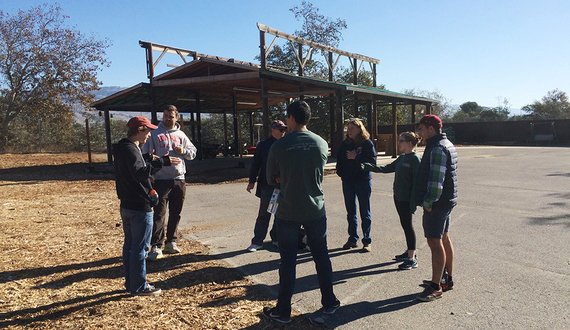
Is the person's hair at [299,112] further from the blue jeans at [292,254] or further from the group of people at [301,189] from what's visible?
the blue jeans at [292,254]

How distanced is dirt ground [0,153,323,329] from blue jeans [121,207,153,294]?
161 mm

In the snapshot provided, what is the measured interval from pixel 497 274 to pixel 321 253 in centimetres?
219

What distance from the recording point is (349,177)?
4.95 meters

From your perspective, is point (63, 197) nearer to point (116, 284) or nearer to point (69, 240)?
point (69, 240)

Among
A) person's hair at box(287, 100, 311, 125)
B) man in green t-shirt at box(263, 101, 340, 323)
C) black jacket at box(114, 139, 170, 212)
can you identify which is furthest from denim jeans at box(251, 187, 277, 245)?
person's hair at box(287, 100, 311, 125)

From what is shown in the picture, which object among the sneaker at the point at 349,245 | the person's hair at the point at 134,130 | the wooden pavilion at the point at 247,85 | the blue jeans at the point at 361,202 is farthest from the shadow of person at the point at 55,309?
the wooden pavilion at the point at 247,85

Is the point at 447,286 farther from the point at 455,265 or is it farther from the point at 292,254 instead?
the point at 292,254

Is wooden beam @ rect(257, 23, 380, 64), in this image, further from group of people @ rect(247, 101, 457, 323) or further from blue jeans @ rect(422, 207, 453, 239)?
blue jeans @ rect(422, 207, 453, 239)

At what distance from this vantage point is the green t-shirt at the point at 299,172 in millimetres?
3053

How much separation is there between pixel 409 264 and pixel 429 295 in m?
0.84

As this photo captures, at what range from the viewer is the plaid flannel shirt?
3.32 m

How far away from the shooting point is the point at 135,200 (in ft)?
11.8

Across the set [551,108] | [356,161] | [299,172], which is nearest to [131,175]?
[299,172]

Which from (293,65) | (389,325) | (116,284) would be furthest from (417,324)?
(293,65)
